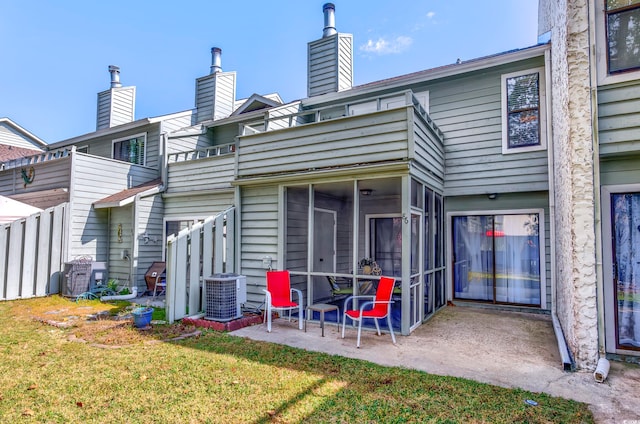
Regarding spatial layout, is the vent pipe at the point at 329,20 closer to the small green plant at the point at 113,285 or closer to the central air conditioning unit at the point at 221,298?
the central air conditioning unit at the point at 221,298

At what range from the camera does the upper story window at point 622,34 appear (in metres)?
4.14

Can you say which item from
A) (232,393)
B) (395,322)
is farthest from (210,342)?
(395,322)

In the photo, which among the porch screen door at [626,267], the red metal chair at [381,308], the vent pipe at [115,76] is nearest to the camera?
the porch screen door at [626,267]

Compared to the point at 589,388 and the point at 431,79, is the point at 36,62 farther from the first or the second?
the point at 589,388

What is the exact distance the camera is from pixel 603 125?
418cm

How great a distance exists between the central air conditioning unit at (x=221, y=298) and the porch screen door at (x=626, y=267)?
5434 mm

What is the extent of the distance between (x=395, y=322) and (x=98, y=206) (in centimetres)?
821

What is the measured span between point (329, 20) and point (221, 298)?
345 inches

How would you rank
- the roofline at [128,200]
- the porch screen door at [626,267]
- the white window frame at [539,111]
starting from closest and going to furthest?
1. the porch screen door at [626,267]
2. the white window frame at [539,111]
3. the roofline at [128,200]

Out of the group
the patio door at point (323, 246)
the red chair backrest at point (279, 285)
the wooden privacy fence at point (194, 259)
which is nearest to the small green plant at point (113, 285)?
the wooden privacy fence at point (194, 259)

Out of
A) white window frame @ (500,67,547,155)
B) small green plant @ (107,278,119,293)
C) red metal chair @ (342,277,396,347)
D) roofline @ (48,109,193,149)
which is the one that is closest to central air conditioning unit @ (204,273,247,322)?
red metal chair @ (342,277,396,347)

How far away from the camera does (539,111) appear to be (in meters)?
7.10

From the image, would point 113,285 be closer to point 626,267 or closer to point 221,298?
point 221,298

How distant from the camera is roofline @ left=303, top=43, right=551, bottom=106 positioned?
7.08 m
